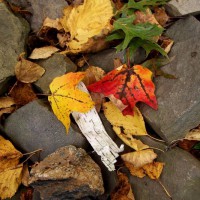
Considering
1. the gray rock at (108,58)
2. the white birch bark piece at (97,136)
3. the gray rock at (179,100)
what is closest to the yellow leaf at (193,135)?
the gray rock at (179,100)

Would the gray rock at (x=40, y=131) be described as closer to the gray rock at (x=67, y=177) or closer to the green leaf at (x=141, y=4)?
the gray rock at (x=67, y=177)

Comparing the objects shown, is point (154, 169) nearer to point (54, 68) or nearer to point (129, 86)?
point (129, 86)

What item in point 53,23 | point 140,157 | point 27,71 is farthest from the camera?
point 53,23

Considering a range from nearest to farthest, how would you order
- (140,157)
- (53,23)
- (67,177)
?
(67,177) < (140,157) < (53,23)

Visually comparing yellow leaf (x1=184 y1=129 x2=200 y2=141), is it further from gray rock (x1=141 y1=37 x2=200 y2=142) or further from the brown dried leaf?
the brown dried leaf

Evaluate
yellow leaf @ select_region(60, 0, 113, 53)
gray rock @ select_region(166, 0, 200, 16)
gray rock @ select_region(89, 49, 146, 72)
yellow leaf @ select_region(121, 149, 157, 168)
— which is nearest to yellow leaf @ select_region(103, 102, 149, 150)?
yellow leaf @ select_region(121, 149, 157, 168)

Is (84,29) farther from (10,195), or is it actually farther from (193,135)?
(10,195)

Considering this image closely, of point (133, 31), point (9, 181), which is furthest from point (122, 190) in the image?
point (133, 31)
